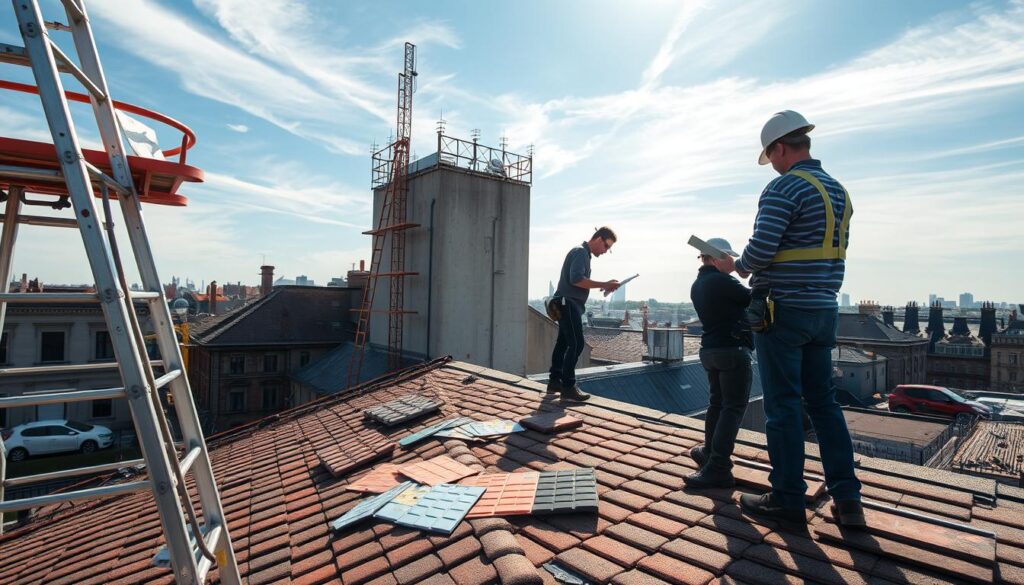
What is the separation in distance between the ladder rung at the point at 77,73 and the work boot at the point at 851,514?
173 inches

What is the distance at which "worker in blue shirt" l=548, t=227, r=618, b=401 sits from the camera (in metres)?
6.38

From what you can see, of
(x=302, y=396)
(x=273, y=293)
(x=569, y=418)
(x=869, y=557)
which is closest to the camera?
(x=869, y=557)

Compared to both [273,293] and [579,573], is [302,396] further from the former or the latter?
[579,573]

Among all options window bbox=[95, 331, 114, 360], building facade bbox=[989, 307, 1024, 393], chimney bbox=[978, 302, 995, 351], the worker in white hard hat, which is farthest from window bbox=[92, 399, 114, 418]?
chimney bbox=[978, 302, 995, 351]

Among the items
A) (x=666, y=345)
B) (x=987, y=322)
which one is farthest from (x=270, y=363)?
(x=987, y=322)

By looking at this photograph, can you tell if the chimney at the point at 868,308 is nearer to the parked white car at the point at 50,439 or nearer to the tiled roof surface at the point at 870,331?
the tiled roof surface at the point at 870,331

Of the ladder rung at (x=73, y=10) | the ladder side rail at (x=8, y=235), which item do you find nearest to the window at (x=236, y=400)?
the ladder side rail at (x=8, y=235)

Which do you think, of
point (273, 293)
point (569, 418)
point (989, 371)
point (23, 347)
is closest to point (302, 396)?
point (273, 293)

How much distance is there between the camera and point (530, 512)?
3.44m

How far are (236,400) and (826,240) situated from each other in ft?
96.2

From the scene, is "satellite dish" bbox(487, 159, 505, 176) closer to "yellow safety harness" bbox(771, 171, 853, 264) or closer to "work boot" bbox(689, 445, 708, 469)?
"work boot" bbox(689, 445, 708, 469)

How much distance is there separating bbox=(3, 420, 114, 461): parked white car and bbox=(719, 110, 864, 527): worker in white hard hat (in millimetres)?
29149

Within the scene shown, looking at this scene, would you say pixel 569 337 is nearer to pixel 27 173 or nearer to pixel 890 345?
pixel 27 173

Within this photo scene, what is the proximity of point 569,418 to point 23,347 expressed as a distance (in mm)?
33166
